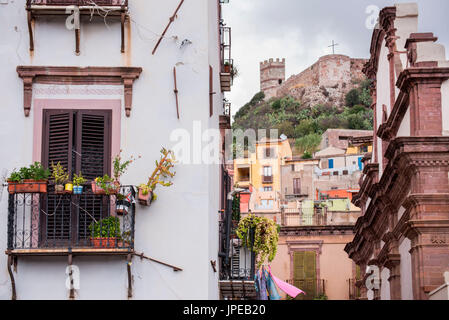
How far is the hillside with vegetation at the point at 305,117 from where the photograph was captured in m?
122

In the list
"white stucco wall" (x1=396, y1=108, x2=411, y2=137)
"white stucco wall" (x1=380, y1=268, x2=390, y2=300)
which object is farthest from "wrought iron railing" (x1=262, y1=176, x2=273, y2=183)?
"white stucco wall" (x1=396, y1=108, x2=411, y2=137)

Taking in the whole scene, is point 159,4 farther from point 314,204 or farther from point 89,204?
point 314,204

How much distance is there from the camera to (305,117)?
134125 mm

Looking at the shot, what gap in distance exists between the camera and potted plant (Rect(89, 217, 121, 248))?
52.4ft

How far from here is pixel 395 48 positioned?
26.7 metres

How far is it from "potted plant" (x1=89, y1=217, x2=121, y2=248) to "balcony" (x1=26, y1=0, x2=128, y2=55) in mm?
2991

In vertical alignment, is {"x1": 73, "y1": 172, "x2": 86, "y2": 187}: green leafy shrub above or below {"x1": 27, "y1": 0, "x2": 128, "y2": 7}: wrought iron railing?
below

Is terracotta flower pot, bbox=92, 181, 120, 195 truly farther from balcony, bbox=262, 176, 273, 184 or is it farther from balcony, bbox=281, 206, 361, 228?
balcony, bbox=262, 176, 273, 184

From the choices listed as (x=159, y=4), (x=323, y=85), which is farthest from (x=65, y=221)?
(x=323, y=85)

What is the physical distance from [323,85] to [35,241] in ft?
435

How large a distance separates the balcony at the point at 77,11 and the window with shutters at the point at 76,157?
123 cm

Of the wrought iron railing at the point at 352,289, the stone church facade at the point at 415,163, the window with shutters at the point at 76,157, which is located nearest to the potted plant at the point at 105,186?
the window with shutters at the point at 76,157

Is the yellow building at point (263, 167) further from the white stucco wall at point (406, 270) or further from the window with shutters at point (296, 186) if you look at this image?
the white stucco wall at point (406, 270)

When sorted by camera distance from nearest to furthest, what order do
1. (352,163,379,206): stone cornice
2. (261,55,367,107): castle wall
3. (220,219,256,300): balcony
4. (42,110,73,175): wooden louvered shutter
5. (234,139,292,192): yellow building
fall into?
(42,110,73,175): wooden louvered shutter → (220,219,256,300): balcony → (352,163,379,206): stone cornice → (234,139,292,192): yellow building → (261,55,367,107): castle wall
